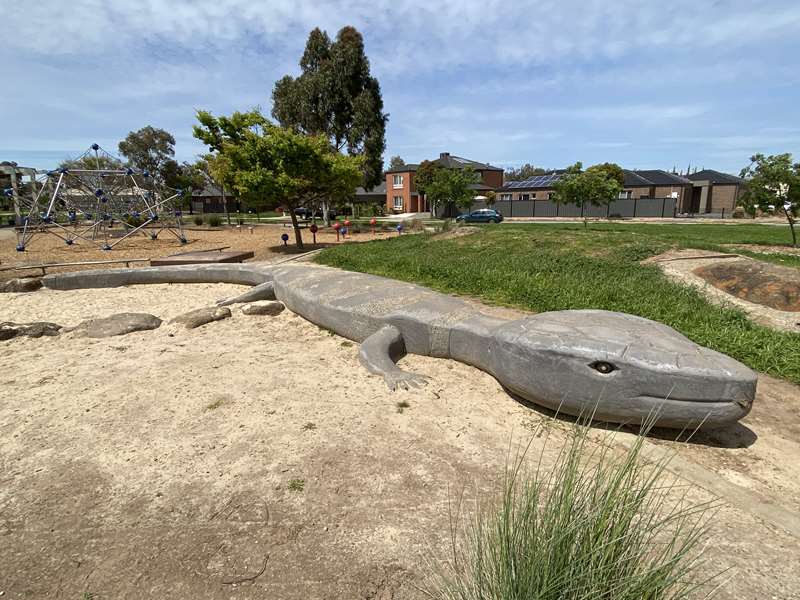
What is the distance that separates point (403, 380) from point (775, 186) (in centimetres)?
1585

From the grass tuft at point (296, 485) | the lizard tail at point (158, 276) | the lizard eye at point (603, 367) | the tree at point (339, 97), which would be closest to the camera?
the grass tuft at point (296, 485)

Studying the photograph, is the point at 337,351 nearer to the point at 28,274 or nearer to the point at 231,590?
the point at 231,590

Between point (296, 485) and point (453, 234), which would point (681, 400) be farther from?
point (453, 234)

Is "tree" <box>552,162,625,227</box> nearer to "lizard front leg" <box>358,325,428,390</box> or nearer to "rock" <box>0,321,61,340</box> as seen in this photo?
"lizard front leg" <box>358,325,428,390</box>

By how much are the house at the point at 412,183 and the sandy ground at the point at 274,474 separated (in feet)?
157

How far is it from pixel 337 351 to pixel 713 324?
189 inches

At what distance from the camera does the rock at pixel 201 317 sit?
20.7 feet

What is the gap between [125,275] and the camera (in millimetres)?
9750

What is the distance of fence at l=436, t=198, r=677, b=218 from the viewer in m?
37.0

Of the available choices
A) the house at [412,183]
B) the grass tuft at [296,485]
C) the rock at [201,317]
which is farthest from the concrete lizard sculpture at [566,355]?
the house at [412,183]

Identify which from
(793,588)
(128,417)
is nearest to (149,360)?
(128,417)

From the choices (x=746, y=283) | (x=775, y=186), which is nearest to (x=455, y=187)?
(x=775, y=186)

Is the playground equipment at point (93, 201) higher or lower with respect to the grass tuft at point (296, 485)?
higher

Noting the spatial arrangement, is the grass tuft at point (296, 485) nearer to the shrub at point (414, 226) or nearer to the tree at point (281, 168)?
the tree at point (281, 168)
